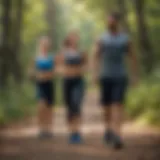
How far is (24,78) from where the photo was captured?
157 centimetres

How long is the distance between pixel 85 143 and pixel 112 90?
7.0 inches

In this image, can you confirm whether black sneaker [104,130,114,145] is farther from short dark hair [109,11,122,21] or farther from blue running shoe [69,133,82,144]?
short dark hair [109,11,122,21]

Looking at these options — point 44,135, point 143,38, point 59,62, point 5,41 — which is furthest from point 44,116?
point 143,38

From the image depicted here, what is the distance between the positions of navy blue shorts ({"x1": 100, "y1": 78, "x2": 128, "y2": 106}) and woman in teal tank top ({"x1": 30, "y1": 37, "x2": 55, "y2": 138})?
0.15 meters

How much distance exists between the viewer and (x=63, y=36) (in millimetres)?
1550

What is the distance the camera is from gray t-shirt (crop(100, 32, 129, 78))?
5.04 feet

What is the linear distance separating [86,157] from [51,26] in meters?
0.40

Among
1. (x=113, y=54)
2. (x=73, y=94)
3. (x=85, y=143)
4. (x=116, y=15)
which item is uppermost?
(x=116, y=15)

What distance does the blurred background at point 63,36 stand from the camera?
5.07ft

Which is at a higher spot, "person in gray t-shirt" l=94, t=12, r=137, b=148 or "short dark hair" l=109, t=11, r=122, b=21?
"short dark hair" l=109, t=11, r=122, b=21

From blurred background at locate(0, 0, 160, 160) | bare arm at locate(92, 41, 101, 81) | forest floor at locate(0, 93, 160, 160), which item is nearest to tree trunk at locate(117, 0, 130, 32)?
blurred background at locate(0, 0, 160, 160)

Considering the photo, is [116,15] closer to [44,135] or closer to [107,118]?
[107,118]

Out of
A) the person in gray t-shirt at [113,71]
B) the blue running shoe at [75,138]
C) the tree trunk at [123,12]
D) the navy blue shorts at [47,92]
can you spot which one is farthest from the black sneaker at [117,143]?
the tree trunk at [123,12]

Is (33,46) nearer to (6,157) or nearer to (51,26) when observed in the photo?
(51,26)
